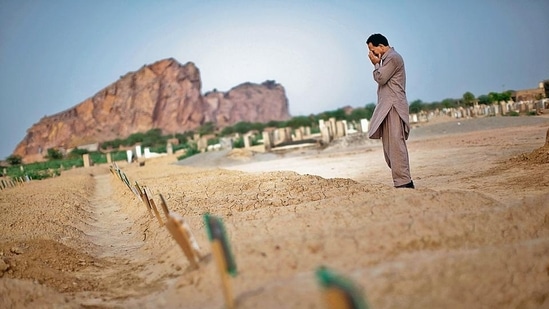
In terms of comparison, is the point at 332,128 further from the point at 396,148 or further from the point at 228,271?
the point at 228,271

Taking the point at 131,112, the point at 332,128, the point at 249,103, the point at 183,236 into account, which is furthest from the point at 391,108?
the point at 249,103

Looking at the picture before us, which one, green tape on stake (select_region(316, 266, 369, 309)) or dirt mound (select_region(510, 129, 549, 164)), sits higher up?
green tape on stake (select_region(316, 266, 369, 309))

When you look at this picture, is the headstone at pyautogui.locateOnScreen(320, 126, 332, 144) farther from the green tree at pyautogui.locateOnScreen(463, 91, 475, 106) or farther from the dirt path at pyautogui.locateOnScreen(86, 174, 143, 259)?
the green tree at pyautogui.locateOnScreen(463, 91, 475, 106)

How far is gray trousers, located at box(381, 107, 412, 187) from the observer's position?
661 cm

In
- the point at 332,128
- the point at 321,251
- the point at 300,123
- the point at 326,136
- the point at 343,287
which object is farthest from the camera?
the point at 300,123

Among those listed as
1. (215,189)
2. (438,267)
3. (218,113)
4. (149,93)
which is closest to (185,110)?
(149,93)

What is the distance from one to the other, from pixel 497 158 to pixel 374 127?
5002 mm

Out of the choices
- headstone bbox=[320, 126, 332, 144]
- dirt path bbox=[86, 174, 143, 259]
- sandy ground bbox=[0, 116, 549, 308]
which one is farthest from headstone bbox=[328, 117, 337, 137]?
sandy ground bbox=[0, 116, 549, 308]

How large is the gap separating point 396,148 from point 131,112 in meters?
111

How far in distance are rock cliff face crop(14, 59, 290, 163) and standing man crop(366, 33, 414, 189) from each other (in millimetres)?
107195

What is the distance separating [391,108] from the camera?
22.5 ft

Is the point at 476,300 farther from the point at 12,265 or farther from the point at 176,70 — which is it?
the point at 176,70

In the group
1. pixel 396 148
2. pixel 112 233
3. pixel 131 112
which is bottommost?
pixel 112 233

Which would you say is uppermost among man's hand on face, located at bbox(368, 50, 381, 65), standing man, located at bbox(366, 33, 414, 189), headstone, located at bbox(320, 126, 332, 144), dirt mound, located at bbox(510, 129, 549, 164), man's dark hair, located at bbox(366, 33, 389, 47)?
man's dark hair, located at bbox(366, 33, 389, 47)
